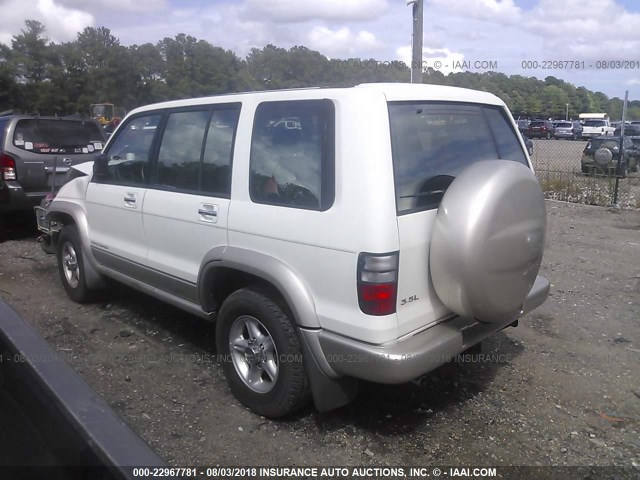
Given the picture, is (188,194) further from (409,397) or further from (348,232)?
(409,397)

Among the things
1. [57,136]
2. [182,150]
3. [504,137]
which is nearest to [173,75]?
[57,136]

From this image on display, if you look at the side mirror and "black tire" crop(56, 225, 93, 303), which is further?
"black tire" crop(56, 225, 93, 303)

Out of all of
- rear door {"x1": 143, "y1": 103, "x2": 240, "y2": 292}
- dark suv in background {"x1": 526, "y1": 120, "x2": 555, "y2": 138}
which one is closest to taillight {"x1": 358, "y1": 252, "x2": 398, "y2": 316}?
rear door {"x1": 143, "y1": 103, "x2": 240, "y2": 292}

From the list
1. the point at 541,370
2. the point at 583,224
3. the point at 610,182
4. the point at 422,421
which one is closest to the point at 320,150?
the point at 422,421

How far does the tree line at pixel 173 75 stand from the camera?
8.73m

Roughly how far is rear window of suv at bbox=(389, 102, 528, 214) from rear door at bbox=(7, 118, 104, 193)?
5.99 metres

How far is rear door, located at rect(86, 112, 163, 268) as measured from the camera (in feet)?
13.8

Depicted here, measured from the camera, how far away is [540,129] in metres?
40.9

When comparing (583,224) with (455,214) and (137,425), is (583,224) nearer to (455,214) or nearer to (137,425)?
(455,214)

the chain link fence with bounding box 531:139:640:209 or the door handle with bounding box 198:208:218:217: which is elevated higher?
the door handle with bounding box 198:208:218:217

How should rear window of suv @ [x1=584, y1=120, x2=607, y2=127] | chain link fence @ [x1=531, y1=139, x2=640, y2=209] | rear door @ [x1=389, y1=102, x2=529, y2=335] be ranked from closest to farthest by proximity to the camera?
rear door @ [x1=389, y1=102, x2=529, y2=335] → chain link fence @ [x1=531, y1=139, x2=640, y2=209] → rear window of suv @ [x1=584, y1=120, x2=607, y2=127]

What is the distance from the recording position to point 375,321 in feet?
8.79

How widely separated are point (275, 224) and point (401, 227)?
0.72m

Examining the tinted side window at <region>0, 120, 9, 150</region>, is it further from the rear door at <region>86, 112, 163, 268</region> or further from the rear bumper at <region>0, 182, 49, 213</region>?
the rear door at <region>86, 112, 163, 268</region>
